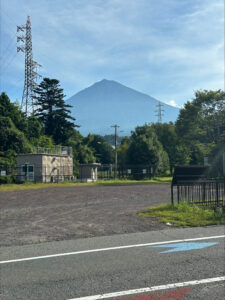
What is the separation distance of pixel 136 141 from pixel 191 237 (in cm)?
4955

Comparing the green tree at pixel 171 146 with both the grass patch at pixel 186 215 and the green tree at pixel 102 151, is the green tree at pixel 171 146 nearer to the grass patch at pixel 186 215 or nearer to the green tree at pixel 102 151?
the green tree at pixel 102 151

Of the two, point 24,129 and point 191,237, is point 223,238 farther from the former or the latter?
point 24,129

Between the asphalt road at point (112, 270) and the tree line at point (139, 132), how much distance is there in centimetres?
3486

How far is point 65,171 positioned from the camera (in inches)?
1598

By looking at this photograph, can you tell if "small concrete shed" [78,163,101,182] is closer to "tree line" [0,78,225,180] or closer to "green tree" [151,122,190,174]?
"tree line" [0,78,225,180]

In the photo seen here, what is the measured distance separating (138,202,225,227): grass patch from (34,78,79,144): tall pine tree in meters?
51.6

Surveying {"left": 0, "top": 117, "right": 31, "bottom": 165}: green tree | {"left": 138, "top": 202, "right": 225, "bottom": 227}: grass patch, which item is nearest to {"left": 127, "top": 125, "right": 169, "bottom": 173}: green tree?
{"left": 0, "top": 117, "right": 31, "bottom": 165}: green tree

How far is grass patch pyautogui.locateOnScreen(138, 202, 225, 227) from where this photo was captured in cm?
860

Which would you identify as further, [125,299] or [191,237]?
[191,237]

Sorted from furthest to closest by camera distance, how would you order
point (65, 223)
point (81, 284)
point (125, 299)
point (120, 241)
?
point (65, 223)
point (120, 241)
point (81, 284)
point (125, 299)

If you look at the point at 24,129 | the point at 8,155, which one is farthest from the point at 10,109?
the point at 8,155

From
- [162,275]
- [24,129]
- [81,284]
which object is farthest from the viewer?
[24,129]

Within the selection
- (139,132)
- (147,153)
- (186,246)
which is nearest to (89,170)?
(147,153)

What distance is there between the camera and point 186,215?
9.73 m
